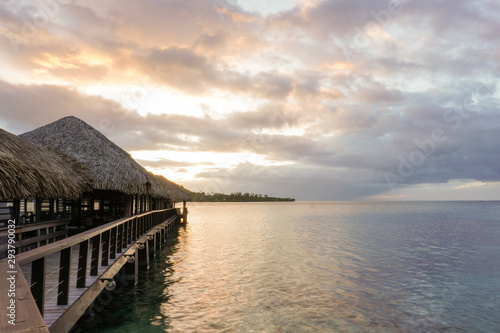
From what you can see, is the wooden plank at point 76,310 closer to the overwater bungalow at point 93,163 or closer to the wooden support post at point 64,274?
the wooden support post at point 64,274

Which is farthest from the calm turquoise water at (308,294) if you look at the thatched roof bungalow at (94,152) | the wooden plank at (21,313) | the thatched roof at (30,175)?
the wooden plank at (21,313)

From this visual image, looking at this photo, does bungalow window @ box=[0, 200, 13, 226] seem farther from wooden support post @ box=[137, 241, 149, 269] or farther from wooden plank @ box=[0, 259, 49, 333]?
wooden plank @ box=[0, 259, 49, 333]

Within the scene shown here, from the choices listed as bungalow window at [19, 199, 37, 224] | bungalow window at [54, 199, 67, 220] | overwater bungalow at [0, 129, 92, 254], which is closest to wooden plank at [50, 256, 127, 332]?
overwater bungalow at [0, 129, 92, 254]

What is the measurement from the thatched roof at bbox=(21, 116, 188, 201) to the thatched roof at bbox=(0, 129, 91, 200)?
107cm

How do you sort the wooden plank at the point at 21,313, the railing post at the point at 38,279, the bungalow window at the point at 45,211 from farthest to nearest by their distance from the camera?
the bungalow window at the point at 45,211
the railing post at the point at 38,279
the wooden plank at the point at 21,313

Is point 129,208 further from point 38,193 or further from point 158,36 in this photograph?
point 158,36

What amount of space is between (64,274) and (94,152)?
10.8m

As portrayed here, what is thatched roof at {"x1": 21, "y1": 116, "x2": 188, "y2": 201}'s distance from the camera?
1373cm

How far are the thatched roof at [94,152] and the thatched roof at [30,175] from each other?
3.52 feet

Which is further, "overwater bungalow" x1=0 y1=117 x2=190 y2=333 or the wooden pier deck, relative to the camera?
"overwater bungalow" x1=0 y1=117 x2=190 y2=333

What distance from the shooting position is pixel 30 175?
27.2 feet

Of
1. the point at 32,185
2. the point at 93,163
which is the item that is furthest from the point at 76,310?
the point at 93,163

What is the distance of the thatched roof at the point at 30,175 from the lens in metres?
7.16

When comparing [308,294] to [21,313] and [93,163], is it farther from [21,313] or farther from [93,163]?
[21,313]
